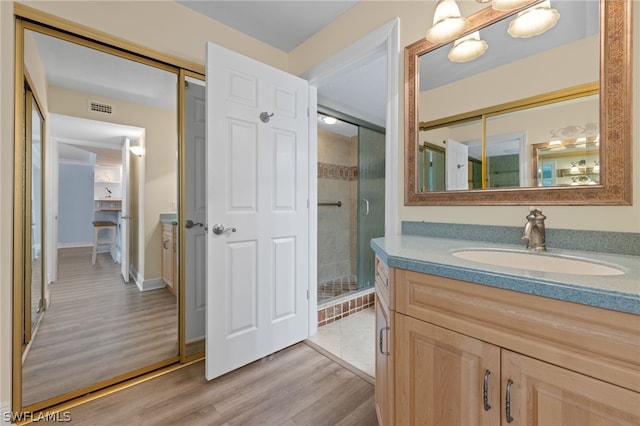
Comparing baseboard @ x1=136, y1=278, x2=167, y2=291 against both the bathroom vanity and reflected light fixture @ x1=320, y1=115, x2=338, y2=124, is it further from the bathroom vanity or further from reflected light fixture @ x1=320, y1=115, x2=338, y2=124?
reflected light fixture @ x1=320, y1=115, x2=338, y2=124

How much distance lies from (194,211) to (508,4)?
207cm

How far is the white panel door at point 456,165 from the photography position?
1346 millimetres

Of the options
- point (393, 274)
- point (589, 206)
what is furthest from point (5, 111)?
point (589, 206)

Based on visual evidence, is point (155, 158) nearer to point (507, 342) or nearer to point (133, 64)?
point (133, 64)

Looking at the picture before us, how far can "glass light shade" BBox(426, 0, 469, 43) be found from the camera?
1.19 metres

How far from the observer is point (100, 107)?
176 cm

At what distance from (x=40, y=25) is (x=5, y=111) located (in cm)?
49

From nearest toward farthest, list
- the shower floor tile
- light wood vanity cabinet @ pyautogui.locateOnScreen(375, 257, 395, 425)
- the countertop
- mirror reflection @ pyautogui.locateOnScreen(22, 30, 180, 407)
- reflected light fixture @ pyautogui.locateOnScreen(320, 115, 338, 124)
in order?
the countertop < light wood vanity cabinet @ pyautogui.locateOnScreen(375, 257, 395, 425) < mirror reflection @ pyautogui.locateOnScreen(22, 30, 180, 407) < reflected light fixture @ pyautogui.locateOnScreen(320, 115, 338, 124) < the shower floor tile

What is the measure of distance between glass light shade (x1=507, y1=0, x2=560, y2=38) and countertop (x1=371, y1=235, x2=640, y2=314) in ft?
2.95

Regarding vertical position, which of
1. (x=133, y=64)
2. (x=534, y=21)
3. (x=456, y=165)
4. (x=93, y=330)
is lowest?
(x=93, y=330)

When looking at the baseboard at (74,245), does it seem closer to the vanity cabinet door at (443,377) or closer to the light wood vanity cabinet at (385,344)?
the light wood vanity cabinet at (385,344)

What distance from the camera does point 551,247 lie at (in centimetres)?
106

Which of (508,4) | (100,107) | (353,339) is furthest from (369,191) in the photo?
(100,107)

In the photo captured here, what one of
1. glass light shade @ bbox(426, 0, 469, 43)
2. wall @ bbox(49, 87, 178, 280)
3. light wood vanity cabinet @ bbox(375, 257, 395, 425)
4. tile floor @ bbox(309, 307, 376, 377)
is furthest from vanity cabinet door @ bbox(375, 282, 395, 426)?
wall @ bbox(49, 87, 178, 280)
